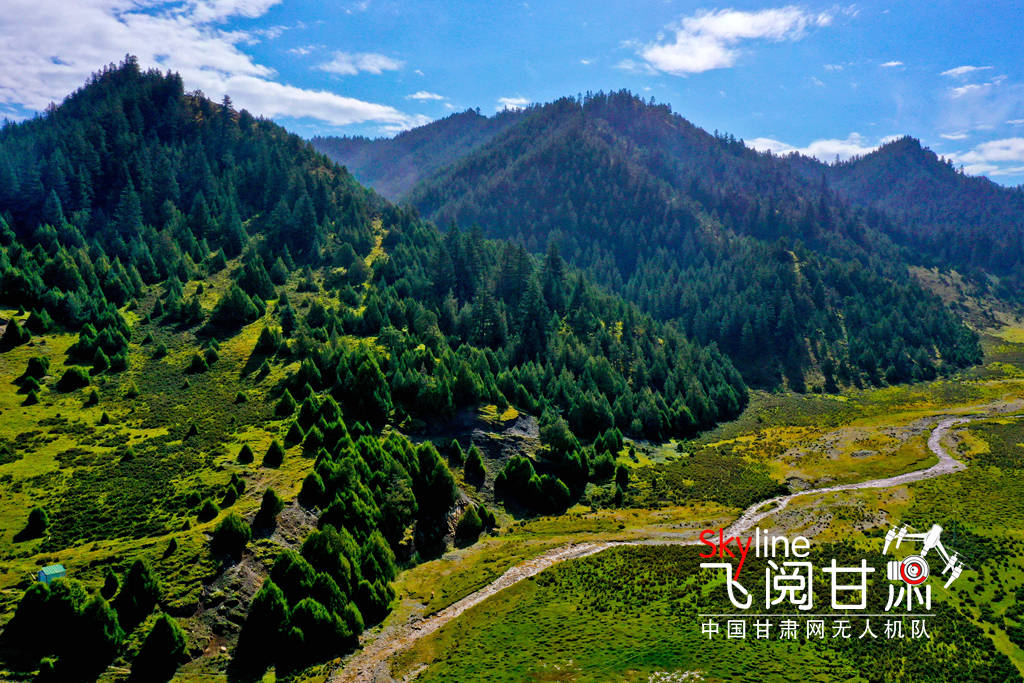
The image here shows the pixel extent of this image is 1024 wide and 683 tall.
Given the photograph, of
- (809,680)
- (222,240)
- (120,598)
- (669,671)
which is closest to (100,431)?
(120,598)

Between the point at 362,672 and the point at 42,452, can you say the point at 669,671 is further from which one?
the point at 42,452

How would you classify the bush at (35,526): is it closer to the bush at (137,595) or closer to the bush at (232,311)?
the bush at (137,595)

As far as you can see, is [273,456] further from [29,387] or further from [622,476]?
[622,476]

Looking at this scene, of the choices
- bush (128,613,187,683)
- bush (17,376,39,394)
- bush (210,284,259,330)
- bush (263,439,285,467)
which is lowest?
bush (128,613,187,683)

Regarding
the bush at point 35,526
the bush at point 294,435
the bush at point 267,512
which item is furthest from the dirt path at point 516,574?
the bush at point 294,435

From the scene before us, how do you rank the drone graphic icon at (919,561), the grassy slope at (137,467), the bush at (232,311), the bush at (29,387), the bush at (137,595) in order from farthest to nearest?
the bush at (232,311) → the bush at (29,387) → the drone graphic icon at (919,561) → the grassy slope at (137,467) → the bush at (137,595)

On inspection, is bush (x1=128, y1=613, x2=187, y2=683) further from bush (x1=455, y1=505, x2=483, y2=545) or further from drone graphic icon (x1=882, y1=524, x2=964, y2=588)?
drone graphic icon (x1=882, y1=524, x2=964, y2=588)

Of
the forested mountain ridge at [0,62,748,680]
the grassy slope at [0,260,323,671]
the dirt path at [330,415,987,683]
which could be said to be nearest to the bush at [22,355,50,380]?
the forested mountain ridge at [0,62,748,680]
